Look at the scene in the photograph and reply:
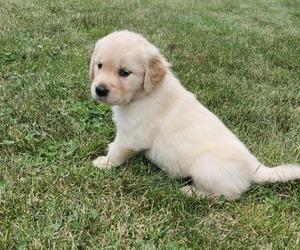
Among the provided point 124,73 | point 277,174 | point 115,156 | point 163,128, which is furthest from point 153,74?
point 277,174

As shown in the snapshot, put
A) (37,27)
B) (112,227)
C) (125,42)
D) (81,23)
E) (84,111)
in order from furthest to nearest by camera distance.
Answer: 1. (81,23)
2. (37,27)
3. (84,111)
4. (125,42)
5. (112,227)

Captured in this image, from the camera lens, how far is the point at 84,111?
14.9 ft

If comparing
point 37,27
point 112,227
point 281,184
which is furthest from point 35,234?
point 37,27

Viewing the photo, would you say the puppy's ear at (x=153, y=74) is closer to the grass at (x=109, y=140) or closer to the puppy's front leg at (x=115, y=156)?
the puppy's front leg at (x=115, y=156)

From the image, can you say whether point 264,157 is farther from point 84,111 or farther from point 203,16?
point 203,16

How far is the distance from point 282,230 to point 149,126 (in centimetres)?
121

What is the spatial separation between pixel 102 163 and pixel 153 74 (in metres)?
0.79

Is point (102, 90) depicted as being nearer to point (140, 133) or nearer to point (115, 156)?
point (140, 133)

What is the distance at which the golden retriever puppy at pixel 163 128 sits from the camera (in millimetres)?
3309

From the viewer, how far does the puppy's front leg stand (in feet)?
11.7

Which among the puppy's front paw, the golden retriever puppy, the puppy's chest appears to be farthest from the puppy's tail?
the puppy's front paw

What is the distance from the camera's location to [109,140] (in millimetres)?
4156

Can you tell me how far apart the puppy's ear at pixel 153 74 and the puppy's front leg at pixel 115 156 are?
0.48m

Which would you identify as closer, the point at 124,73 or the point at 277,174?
the point at 124,73
